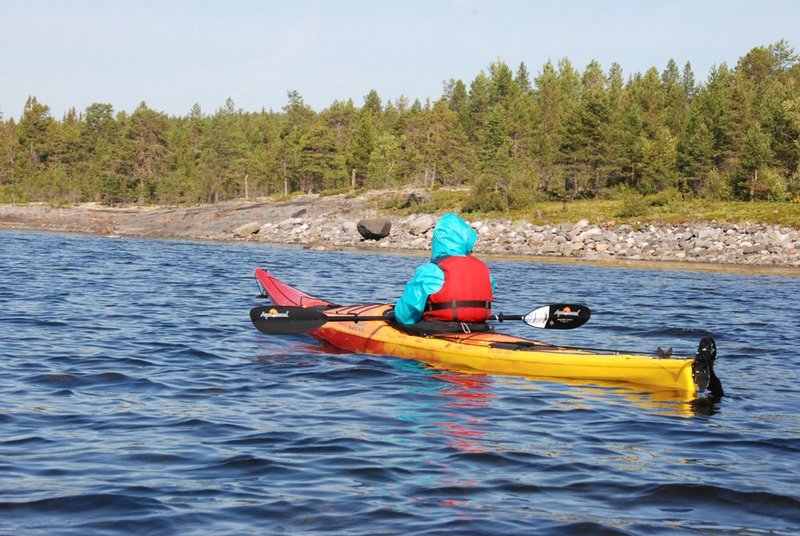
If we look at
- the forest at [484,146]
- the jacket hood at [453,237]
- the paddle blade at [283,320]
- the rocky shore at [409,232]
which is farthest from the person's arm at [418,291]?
the forest at [484,146]

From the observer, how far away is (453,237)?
29.2 ft

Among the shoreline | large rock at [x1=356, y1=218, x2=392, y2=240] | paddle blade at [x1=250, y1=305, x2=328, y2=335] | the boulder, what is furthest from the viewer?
the boulder

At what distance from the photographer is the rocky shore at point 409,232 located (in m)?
31.6

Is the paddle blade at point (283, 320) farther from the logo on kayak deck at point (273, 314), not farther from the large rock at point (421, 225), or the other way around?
the large rock at point (421, 225)

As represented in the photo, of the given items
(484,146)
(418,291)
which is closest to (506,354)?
(418,291)

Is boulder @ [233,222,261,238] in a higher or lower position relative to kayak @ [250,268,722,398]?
higher

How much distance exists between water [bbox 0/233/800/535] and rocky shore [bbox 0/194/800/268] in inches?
808

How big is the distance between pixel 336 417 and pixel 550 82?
3034 inches

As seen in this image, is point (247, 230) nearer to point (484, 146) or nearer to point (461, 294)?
point (484, 146)

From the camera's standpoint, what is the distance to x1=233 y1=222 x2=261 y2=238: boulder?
49375 millimetres

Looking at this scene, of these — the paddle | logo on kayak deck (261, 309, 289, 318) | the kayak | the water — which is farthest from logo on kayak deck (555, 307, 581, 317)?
logo on kayak deck (261, 309, 289, 318)

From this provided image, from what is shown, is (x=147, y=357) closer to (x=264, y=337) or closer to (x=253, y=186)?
(x=264, y=337)

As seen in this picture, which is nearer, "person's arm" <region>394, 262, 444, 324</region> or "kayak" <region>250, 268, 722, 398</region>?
"kayak" <region>250, 268, 722, 398</region>

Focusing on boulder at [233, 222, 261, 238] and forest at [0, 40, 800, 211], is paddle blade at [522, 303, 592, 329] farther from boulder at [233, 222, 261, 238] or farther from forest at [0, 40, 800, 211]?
boulder at [233, 222, 261, 238]
